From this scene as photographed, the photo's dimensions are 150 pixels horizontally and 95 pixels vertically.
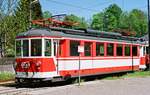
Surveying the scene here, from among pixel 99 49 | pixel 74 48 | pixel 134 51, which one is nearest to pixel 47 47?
pixel 74 48

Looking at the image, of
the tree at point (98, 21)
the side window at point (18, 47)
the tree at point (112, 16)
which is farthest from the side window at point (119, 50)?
the tree at point (98, 21)

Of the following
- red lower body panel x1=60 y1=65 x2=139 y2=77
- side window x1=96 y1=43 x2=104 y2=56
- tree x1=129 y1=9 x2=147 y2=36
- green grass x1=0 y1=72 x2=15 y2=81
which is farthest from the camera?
tree x1=129 y1=9 x2=147 y2=36

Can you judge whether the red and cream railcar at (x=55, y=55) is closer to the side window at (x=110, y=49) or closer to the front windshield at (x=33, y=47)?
the front windshield at (x=33, y=47)

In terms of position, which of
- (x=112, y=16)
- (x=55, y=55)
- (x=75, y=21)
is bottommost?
(x=55, y=55)

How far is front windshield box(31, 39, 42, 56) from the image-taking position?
23538 mm

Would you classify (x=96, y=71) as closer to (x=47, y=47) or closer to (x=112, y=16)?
(x=47, y=47)

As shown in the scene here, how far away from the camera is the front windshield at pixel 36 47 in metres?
23.5

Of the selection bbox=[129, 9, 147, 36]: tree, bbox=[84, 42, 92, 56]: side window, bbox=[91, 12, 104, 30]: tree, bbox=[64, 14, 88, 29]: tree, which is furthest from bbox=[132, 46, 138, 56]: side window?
bbox=[91, 12, 104, 30]: tree

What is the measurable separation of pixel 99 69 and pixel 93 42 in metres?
2.23

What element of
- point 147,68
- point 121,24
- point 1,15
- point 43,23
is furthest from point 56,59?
point 121,24

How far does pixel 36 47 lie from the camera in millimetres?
23703

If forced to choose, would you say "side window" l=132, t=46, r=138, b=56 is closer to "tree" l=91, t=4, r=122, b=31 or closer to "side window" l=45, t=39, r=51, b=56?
"side window" l=45, t=39, r=51, b=56

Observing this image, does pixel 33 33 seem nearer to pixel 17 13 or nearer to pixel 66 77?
pixel 66 77

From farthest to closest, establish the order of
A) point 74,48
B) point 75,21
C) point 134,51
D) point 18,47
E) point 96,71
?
point 75,21
point 134,51
point 96,71
point 74,48
point 18,47
